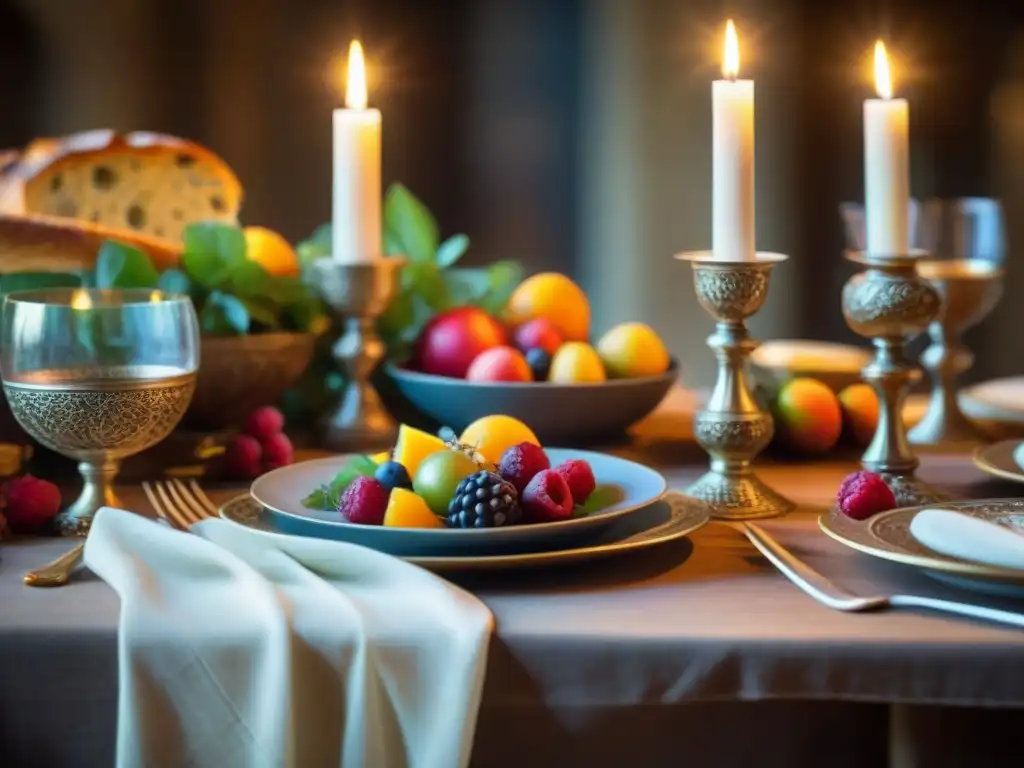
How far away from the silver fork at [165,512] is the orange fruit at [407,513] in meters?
0.20

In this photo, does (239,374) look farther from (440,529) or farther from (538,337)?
(440,529)

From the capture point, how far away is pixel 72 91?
117 inches

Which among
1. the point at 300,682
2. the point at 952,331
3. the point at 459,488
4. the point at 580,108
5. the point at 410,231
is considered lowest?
the point at 300,682

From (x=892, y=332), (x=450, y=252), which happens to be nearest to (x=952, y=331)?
(x=892, y=332)

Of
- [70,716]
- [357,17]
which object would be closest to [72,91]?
[357,17]

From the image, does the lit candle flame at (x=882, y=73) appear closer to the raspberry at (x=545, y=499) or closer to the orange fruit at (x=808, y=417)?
the orange fruit at (x=808, y=417)

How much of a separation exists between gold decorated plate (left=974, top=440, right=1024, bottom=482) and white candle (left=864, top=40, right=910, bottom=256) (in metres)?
0.21

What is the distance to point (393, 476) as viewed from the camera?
99 cm

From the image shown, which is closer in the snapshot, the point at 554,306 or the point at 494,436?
the point at 494,436

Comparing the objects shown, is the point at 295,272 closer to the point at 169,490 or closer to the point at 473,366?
the point at 473,366

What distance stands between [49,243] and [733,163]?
63 cm

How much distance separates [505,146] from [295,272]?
5.74 ft

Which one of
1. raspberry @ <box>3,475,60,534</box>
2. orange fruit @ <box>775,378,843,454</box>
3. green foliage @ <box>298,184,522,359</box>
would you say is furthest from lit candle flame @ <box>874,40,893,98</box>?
raspberry @ <box>3,475,60,534</box>

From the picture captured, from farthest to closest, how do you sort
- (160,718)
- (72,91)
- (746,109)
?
(72,91)
(746,109)
(160,718)
